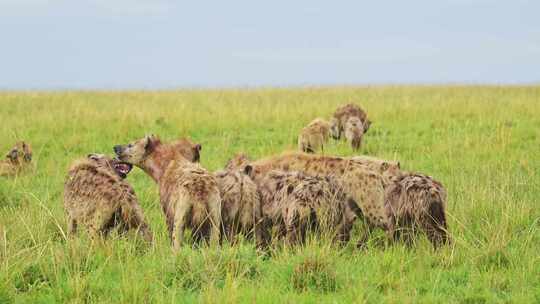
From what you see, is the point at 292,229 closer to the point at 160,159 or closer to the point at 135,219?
the point at 135,219

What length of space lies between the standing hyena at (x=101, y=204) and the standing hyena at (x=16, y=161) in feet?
13.3

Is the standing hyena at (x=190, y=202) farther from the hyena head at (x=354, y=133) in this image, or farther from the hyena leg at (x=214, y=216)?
the hyena head at (x=354, y=133)

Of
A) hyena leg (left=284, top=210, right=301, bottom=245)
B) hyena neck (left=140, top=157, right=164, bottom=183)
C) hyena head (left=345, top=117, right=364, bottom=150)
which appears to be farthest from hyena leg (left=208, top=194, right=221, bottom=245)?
hyena head (left=345, top=117, right=364, bottom=150)

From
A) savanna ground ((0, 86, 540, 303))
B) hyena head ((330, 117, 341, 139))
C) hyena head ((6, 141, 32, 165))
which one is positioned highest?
hyena head ((330, 117, 341, 139))

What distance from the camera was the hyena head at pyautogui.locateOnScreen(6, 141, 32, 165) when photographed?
10210 mm

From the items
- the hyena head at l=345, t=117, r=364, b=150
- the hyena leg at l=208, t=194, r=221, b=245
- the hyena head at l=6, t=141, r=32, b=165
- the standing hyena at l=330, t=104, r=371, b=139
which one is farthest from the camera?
the standing hyena at l=330, t=104, r=371, b=139

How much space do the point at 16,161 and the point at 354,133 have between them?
5.04 m

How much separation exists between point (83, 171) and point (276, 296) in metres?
2.41

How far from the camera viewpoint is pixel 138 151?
6684 millimetres

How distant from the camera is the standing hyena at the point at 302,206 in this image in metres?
5.62

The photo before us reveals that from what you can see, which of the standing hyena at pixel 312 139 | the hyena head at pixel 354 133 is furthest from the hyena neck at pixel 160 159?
the hyena head at pixel 354 133

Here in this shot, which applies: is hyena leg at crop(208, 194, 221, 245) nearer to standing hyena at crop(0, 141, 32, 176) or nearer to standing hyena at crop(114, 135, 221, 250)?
standing hyena at crop(114, 135, 221, 250)

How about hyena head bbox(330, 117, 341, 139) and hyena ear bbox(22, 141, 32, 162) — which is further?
hyena head bbox(330, 117, 341, 139)

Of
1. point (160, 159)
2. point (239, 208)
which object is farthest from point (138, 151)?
point (239, 208)
